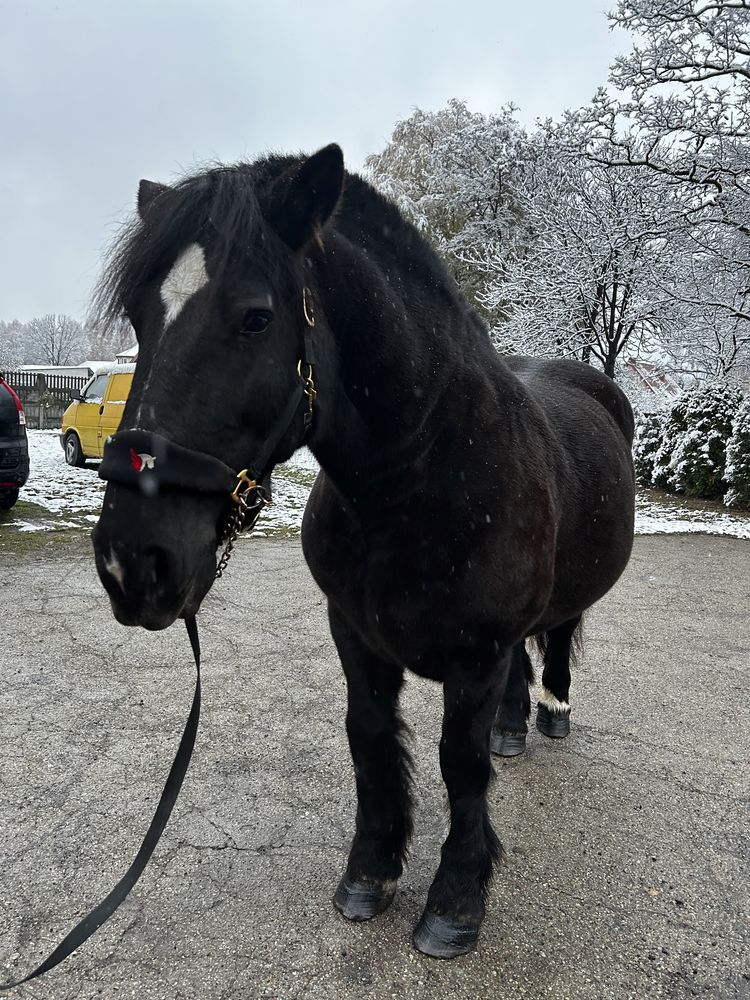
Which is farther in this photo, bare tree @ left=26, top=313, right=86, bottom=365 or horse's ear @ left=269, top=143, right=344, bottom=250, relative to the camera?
bare tree @ left=26, top=313, right=86, bottom=365

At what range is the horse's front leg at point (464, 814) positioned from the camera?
188 centimetres

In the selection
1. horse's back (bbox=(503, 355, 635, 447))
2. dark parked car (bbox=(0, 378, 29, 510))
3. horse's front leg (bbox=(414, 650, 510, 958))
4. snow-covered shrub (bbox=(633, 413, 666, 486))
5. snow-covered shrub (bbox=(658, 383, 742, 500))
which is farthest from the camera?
snow-covered shrub (bbox=(633, 413, 666, 486))

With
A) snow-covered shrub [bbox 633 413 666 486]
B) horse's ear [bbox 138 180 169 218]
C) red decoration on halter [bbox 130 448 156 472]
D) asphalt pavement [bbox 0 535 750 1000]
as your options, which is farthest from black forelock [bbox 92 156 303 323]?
snow-covered shrub [bbox 633 413 666 486]

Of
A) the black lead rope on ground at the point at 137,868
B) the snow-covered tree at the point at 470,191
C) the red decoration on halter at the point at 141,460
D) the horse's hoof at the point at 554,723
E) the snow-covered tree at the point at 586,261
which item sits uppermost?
the snow-covered tree at the point at 470,191

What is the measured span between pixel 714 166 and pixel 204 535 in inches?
471

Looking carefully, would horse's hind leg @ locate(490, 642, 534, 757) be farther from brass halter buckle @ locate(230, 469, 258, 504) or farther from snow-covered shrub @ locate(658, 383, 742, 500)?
snow-covered shrub @ locate(658, 383, 742, 500)

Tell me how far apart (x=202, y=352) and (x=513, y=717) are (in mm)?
2432

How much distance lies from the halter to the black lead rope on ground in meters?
0.32

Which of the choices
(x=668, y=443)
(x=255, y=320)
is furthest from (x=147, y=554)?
(x=668, y=443)

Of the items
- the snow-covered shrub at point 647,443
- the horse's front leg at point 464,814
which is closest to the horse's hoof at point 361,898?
the horse's front leg at point 464,814

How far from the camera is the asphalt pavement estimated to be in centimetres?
183

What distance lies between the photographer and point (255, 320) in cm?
138

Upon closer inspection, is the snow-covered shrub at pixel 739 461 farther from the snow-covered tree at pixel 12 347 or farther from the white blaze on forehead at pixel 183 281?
the snow-covered tree at pixel 12 347

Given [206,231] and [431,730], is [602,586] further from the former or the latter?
[206,231]
